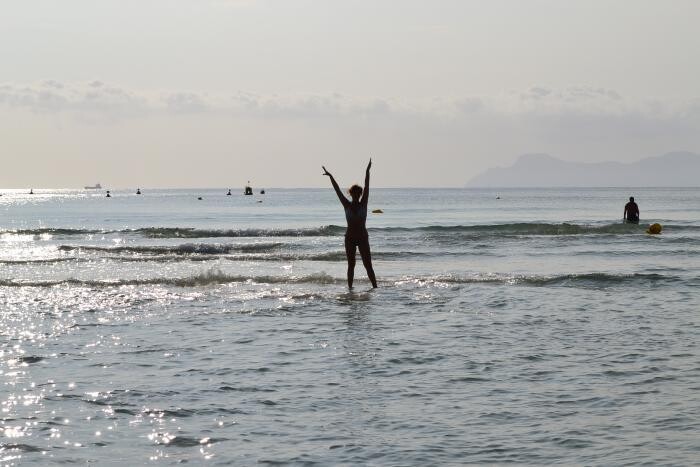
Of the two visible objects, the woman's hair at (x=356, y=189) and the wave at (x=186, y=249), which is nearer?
the woman's hair at (x=356, y=189)

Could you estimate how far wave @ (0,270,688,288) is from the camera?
757 inches

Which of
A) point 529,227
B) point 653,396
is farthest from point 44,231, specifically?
point 653,396

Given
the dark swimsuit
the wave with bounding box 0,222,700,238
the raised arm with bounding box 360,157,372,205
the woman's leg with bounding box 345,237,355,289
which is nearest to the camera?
the raised arm with bounding box 360,157,372,205

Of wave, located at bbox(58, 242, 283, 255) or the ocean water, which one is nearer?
the ocean water

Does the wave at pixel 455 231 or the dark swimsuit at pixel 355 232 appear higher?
the dark swimsuit at pixel 355 232

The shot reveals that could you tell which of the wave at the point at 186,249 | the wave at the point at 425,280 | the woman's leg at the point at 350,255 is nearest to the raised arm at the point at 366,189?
the woman's leg at the point at 350,255

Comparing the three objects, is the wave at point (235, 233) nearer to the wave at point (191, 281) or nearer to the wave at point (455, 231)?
the wave at point (455, 231)

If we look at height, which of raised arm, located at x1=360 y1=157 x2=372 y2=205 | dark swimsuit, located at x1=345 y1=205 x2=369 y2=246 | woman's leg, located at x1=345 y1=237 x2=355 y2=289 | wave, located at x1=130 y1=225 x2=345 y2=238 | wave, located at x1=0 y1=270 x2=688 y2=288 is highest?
raised arm, located at x1=360 y1=157 x2=372 y2=205

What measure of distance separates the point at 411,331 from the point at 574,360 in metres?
2.81

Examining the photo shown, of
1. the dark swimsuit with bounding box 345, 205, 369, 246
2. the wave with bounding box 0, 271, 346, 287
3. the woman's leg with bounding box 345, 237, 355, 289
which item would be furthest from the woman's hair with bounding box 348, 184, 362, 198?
the wave with bounding box 0, 271, 346, 287

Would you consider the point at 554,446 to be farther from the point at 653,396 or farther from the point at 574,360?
the point at 574,360

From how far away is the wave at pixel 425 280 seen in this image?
63.1 feet

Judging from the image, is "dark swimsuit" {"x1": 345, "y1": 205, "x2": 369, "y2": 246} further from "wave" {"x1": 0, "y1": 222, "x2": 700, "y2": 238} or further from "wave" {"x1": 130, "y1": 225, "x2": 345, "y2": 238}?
"wave" {"x1": 130, "y1": 225, "x2": 345, "y2": 238}

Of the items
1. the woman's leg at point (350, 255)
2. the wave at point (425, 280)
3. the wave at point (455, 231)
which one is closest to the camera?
the woman's leg at point (350, 255)
